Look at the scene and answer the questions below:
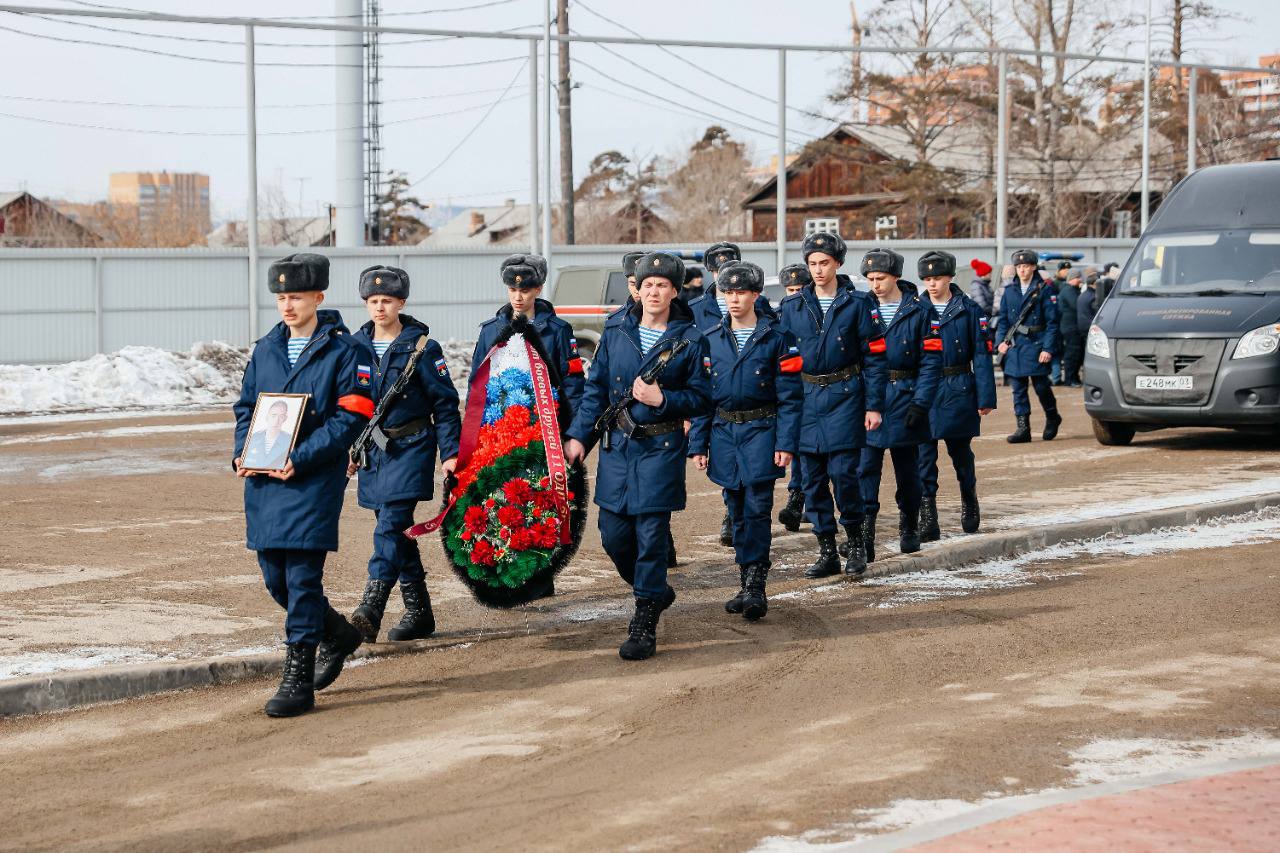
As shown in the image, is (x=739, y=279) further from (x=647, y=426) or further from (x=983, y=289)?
(x=983, y=289)

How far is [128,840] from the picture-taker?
5.12 metres

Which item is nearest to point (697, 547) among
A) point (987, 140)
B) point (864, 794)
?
point (864, 794)

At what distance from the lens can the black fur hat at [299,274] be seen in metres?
6.98

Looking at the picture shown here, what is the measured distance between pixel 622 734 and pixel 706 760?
56 centimetres

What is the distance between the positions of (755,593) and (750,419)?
0.92 meters

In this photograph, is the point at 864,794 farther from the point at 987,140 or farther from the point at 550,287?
the point at 987,140

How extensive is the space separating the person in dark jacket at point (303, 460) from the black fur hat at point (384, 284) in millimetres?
1068

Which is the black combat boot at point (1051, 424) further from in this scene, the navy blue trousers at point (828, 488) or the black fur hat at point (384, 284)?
the black fur hat at point (384, 284)

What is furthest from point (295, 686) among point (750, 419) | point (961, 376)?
point (961, 376)

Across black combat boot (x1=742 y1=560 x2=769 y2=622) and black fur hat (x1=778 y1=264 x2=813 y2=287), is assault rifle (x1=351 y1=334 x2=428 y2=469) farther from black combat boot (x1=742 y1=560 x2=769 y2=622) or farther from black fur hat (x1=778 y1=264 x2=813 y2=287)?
black fur hat (x1=778 y1=264 x2=813 y2=287)

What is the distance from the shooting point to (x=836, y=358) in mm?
9836

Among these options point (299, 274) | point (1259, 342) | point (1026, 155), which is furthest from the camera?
point (1026, 155)

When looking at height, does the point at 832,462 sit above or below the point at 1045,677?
above

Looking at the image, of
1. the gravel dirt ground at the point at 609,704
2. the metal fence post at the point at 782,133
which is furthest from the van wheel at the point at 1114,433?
the metal fence post at the point at 782,133
